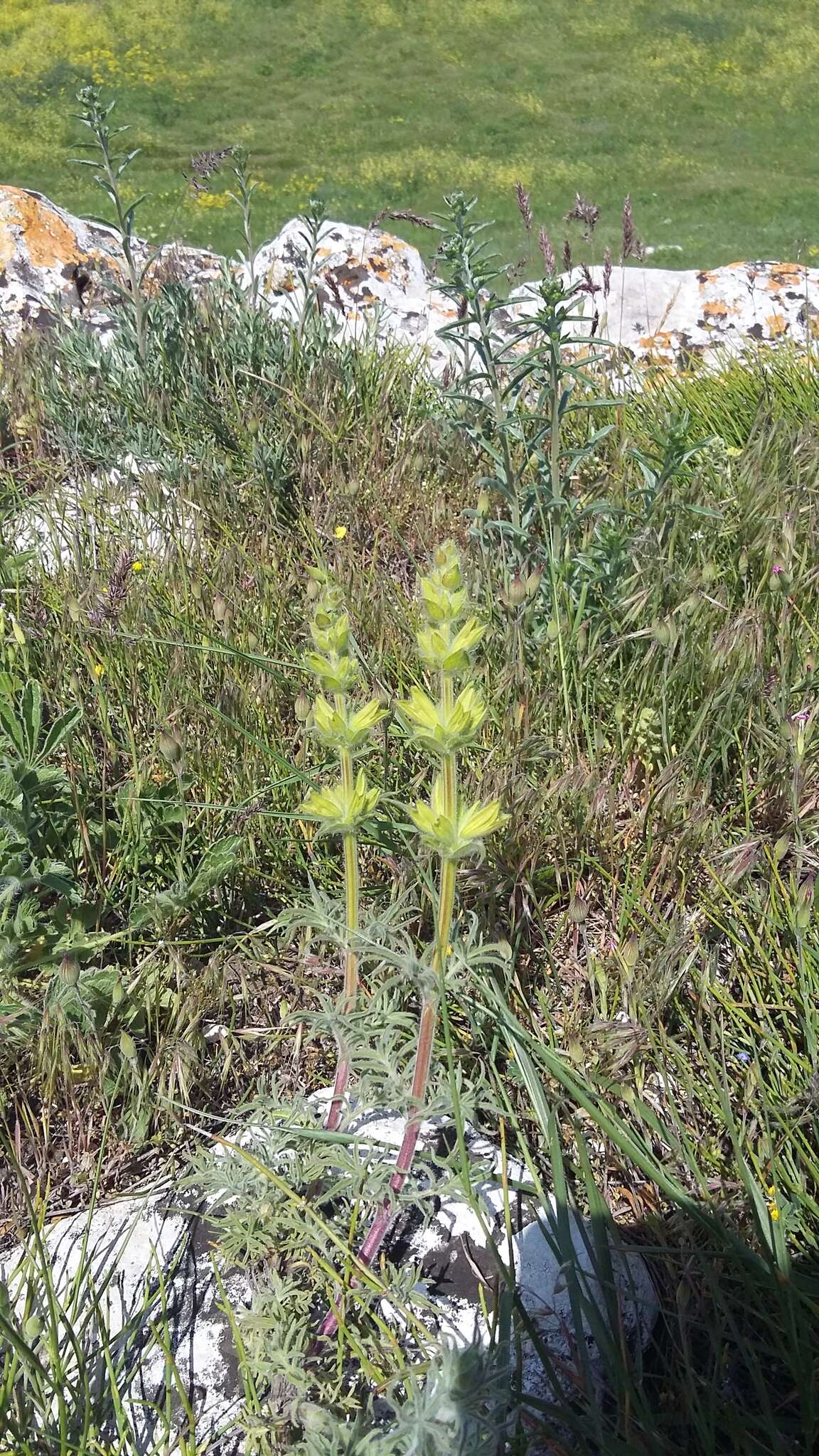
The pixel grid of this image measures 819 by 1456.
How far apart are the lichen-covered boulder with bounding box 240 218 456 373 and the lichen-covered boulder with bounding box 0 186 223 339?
403 mm

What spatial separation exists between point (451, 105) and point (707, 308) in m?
14.3

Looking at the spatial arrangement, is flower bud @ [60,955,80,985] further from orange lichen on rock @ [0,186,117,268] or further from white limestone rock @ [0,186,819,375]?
orange lichen on rock @ [0,186,117,268]

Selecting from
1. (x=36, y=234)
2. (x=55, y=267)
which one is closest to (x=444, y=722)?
(x=55, y=267)

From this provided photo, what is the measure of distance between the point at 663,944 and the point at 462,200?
2.07 meters

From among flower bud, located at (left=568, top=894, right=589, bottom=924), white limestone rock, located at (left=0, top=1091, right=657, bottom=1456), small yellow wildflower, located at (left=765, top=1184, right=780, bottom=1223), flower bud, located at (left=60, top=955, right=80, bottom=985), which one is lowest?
white limestone rock, located at (left=0, top=1091, right=657, bottom=1456)

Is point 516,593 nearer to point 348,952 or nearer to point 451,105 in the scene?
point 348,952

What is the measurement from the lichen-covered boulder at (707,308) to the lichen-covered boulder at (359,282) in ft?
1.67

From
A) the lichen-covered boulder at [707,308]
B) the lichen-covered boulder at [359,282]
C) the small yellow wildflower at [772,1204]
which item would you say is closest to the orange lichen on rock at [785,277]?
the lichen-covered boulder at [707,308]

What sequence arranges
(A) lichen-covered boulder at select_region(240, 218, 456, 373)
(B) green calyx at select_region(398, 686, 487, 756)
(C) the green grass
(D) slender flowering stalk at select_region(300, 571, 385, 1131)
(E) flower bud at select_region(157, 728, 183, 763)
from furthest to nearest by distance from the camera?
(C) the green grass → (A) lichen-covered boulder at select_region(240, 218, 456, 373) → (E) flower bud at select_region(157, 728, 183, 763) → (D) slender flowering stalk at select_region(300, 571, 385, 1131) → (B) green calyx at select_region(398, 686, 487, 756)

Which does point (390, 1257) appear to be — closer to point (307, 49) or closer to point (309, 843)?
point (309, 843)

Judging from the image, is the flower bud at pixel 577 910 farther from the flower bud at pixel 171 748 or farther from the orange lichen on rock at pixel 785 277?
the orange lichen on rock at pixel 785 277

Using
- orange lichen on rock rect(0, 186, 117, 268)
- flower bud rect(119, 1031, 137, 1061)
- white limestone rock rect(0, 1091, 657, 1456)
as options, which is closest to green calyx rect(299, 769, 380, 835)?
white limestone rock rect(0, 1091, 657, 1456)

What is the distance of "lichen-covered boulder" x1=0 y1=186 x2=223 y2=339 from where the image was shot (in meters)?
4.91

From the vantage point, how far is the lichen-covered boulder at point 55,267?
491 centimetres
